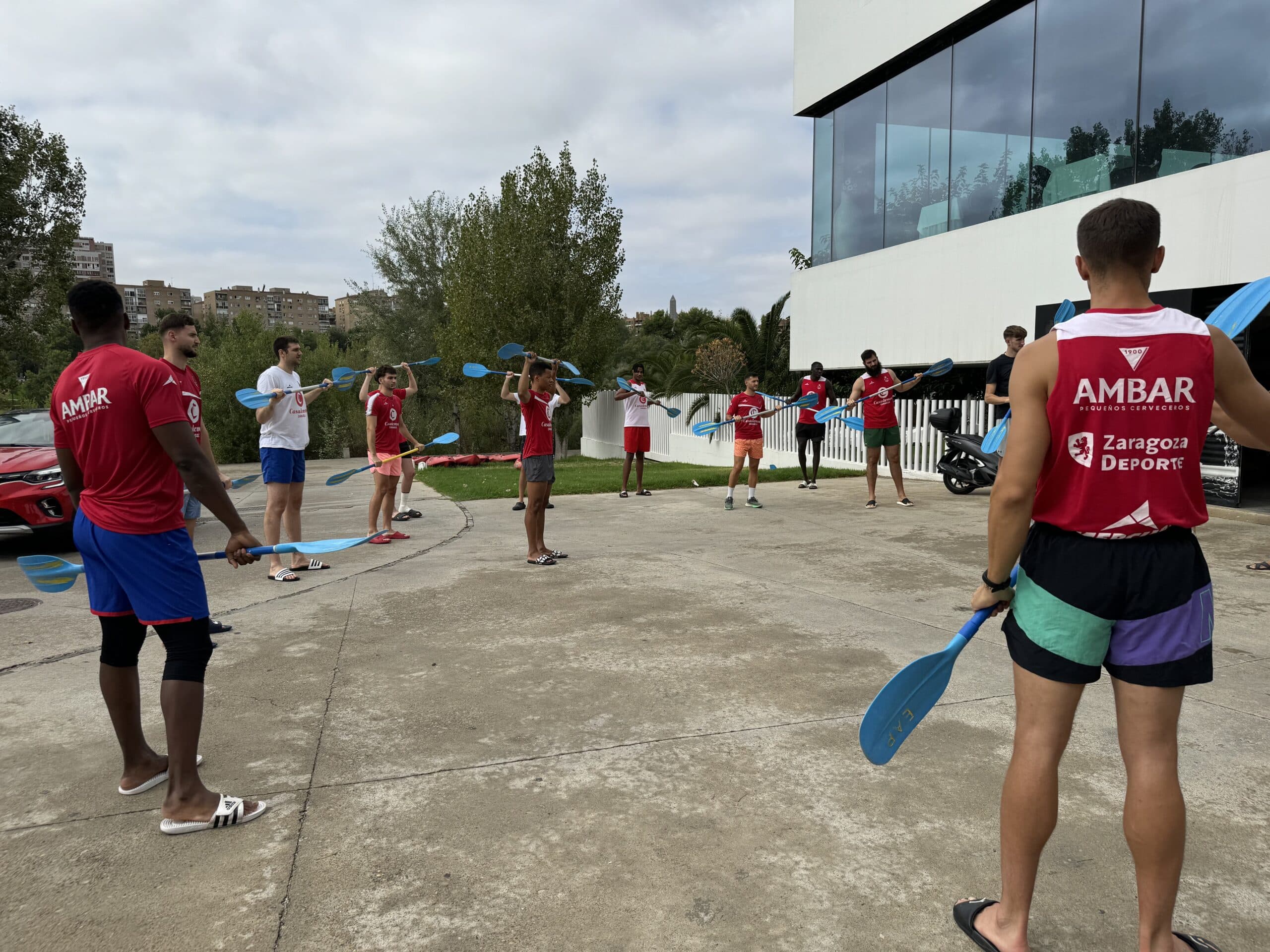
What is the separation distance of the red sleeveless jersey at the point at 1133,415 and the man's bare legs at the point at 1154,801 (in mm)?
425

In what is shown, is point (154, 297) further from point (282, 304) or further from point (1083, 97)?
point (1083, 97)

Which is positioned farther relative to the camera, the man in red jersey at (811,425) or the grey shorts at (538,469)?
the man in red jersey at (811,425)

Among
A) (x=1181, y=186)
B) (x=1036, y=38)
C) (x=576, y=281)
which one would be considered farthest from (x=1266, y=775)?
(x=576, y=281)

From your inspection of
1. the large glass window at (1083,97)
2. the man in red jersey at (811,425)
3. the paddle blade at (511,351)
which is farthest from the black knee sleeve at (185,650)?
the large glass window at (1083,97)

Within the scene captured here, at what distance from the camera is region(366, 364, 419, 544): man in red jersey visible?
8.71 m

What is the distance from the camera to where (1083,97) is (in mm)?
11891

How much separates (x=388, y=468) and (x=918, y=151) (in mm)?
11694

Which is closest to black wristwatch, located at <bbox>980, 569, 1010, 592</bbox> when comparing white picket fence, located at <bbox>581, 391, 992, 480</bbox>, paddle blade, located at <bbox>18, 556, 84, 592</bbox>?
paddle blade, located at <bbox>18, 556, 84, 592</bbox>

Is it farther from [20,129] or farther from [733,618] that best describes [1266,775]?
[20,129]

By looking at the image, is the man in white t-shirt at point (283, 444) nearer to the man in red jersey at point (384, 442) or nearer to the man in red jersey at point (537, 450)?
the man in red jersey at point (384, 442)

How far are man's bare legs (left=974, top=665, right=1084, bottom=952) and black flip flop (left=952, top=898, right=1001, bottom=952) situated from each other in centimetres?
2

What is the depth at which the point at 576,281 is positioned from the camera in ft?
85.8

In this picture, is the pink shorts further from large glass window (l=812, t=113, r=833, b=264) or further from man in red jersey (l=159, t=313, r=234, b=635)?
large glass window (l=812, t=113, r=833, b=264)

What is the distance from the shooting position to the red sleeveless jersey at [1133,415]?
1.99 metres
